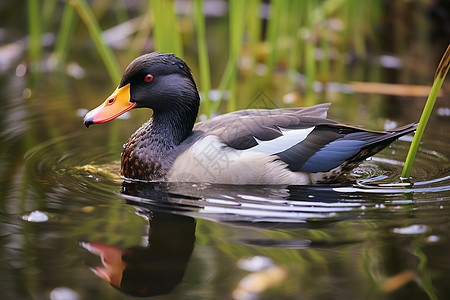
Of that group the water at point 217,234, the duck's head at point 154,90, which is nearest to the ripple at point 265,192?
the water at point 217,234

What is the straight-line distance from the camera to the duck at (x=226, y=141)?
16.1 feet

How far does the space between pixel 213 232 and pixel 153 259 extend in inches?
19.7

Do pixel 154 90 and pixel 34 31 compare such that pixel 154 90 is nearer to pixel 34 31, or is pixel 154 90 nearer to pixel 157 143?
pixel 157 143

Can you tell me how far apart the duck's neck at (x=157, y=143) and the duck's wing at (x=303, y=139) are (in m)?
0.33

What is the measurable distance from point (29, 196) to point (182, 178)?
3.63 feet

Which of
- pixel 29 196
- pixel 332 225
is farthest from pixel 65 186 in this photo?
pixel 332 225

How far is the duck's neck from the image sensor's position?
5137 mm

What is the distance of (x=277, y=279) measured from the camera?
133 inches

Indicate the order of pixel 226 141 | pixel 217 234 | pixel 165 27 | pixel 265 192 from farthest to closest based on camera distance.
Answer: pixel 165 27 < pixel 226 141 < pixel 265 192 < pixel 217 234

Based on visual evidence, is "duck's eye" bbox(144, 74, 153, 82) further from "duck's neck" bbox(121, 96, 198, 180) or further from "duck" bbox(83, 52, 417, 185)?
"duck's neck" bbox(121, 96, 198, 180)

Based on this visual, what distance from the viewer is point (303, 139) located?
4.98 meters

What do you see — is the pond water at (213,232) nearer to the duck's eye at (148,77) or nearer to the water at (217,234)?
the water at (217,234)

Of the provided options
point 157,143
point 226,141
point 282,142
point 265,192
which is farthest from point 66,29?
point 265,192

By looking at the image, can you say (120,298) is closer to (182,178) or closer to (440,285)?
(440,285)
